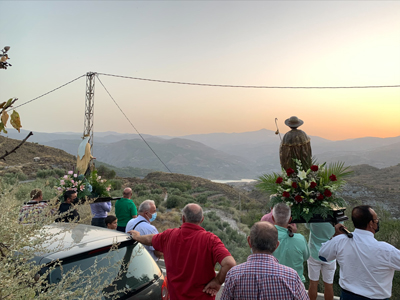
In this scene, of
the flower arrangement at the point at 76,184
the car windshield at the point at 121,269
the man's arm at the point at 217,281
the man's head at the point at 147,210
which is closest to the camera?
the car windshield at the point at 121,269

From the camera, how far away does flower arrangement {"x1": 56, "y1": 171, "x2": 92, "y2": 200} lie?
7.84m

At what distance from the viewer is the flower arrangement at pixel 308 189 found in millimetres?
4641

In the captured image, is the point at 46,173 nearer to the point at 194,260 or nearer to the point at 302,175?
the point at 302,175

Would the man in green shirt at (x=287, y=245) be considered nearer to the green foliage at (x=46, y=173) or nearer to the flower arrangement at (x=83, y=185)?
the flower arrangement at (x=83, y=185)

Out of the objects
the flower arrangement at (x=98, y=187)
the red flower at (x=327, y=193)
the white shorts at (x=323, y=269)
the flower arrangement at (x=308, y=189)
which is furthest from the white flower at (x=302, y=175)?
the flower arrangement at (x=98, y=187)

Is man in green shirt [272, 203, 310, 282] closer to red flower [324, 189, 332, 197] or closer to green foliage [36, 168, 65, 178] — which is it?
red flower [324, 189, 332, 197]

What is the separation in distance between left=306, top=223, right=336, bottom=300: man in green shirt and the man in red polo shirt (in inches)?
102

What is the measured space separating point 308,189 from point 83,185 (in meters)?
5.87

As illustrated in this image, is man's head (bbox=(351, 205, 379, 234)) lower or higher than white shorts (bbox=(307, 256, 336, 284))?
higher

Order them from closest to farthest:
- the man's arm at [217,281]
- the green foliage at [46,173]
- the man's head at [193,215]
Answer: the man's arm at [217,281], the man's head at [193,215], the green foliage at [46,173]

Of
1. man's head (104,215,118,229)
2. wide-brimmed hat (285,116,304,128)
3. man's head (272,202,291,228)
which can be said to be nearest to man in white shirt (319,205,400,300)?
man's head (272,202,291,228)

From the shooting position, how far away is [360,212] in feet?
11.1

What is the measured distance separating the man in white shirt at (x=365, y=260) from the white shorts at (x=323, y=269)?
5.51 ft

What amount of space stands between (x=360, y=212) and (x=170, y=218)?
42.4 ft
